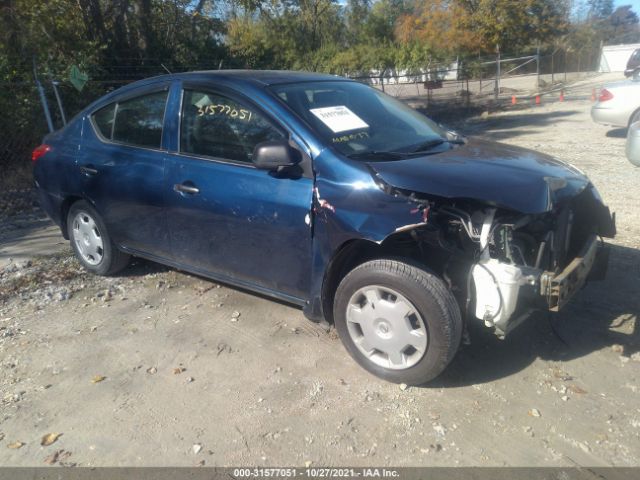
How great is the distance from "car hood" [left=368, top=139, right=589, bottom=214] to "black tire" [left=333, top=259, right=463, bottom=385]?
464 mm

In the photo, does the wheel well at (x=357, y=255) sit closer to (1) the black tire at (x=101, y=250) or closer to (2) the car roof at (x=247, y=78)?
(2) the car roof at (x=247, y=78)

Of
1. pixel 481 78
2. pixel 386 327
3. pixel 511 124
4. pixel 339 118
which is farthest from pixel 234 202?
pixel 481 78

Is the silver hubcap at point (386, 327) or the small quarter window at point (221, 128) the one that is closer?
the silver hubcap at point (386, 327)

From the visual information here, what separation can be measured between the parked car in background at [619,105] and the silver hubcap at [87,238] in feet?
33.1

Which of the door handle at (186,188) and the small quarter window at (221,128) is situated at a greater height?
the small quarter window at (221,128)

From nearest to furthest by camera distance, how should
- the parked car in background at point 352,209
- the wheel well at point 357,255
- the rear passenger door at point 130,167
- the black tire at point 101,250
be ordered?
1. the parked car in background at point 352,209
2. the wheel well at point 357,255
3. the rear passenger door at point 130,167
4. the black tire at point 101,250

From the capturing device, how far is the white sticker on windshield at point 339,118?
3.62m

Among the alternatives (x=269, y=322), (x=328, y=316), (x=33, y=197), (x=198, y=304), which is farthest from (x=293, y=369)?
(x=33, y=197)

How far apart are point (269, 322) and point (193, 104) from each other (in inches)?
67.1

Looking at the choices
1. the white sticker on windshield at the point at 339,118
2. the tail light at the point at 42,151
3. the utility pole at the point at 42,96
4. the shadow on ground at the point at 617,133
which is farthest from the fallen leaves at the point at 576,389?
the shadow on ground at the point at 617,133

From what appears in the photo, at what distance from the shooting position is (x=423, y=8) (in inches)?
1398

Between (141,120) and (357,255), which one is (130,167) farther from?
(357,255)

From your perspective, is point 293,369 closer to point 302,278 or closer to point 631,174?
point 302,278

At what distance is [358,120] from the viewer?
12.5 ft
